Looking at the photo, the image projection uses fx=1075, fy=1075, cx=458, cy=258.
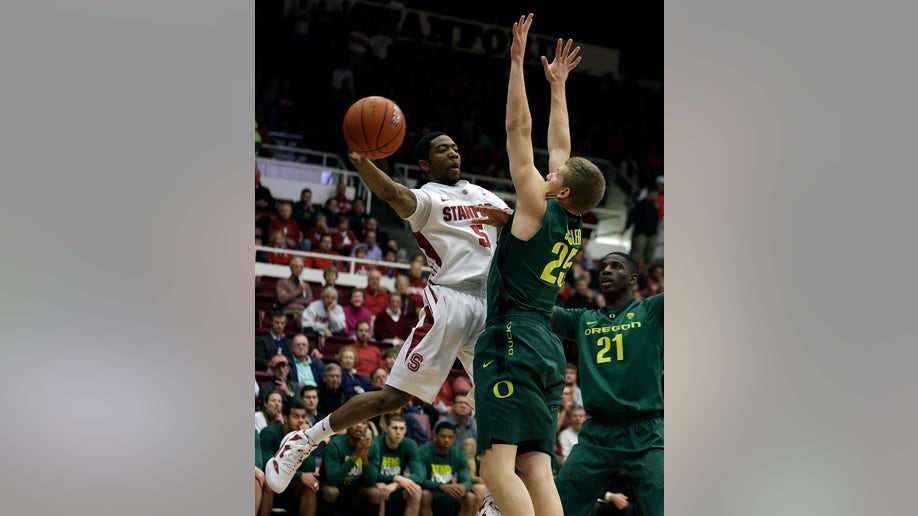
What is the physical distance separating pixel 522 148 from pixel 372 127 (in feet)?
2.98

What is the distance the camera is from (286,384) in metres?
8.33

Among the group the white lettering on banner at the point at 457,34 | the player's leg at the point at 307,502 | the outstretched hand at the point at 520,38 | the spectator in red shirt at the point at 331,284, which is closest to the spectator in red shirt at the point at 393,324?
the spectator in red shirt at the point at 331,284

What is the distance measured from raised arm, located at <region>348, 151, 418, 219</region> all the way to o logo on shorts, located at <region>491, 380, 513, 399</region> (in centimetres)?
112

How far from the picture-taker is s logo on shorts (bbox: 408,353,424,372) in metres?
5.36

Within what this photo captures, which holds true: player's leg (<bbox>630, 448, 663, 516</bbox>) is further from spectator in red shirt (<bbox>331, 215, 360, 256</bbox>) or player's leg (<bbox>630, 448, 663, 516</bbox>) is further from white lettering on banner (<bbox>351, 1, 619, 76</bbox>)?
white lettering on banner (<bbox>351, 1, 619, 76</bbox>)

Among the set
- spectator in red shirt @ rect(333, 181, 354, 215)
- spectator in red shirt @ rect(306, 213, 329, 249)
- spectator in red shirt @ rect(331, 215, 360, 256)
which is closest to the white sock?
spectator in red shirt @ rect(306, 213, 329, 249)

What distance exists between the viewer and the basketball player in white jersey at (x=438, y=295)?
5.35m

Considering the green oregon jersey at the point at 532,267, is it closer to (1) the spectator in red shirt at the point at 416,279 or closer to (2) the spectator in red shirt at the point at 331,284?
(2) the spectator in red shirt at the point at 331,284
